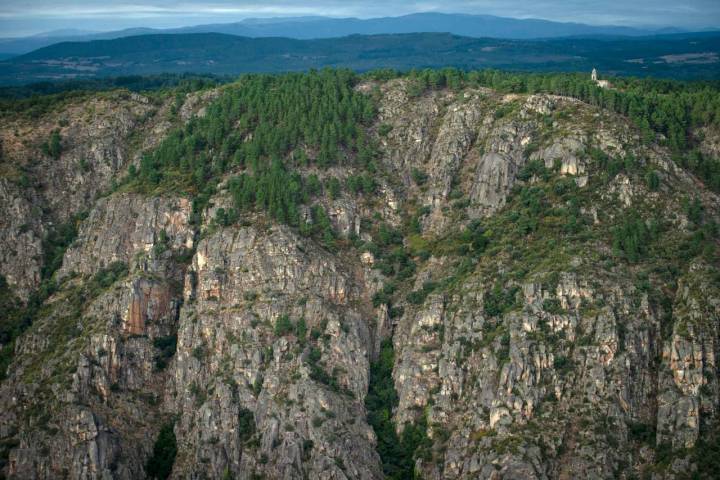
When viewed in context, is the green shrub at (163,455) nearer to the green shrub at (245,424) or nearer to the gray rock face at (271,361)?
the gray rock face at (271,361)

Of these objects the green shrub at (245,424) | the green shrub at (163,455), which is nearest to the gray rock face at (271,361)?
the green shrub at (245,424)

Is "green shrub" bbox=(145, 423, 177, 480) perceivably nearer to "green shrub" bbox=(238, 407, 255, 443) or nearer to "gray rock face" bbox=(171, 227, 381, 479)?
"gray rock face" bbox=(171, 227, 381, 479)

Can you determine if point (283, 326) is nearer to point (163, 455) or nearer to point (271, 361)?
point (271, 361)

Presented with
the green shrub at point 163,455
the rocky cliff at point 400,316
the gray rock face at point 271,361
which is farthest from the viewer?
the green shrub at point 163,455

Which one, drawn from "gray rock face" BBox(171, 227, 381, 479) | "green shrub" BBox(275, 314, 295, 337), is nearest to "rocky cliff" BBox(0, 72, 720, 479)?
"gray rock face" BBox(171, 227, 381, 479)

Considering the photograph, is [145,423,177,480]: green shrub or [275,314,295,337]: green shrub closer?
[145,423,177,480]: green shrub

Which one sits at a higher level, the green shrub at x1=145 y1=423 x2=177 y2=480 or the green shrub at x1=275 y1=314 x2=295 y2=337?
the green shrub at x1=275 y1=314 x2=295 y2=337

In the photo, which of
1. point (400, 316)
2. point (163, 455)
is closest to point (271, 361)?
point (163, 455)

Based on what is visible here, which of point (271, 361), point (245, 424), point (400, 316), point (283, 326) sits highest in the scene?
point (283, 326)
